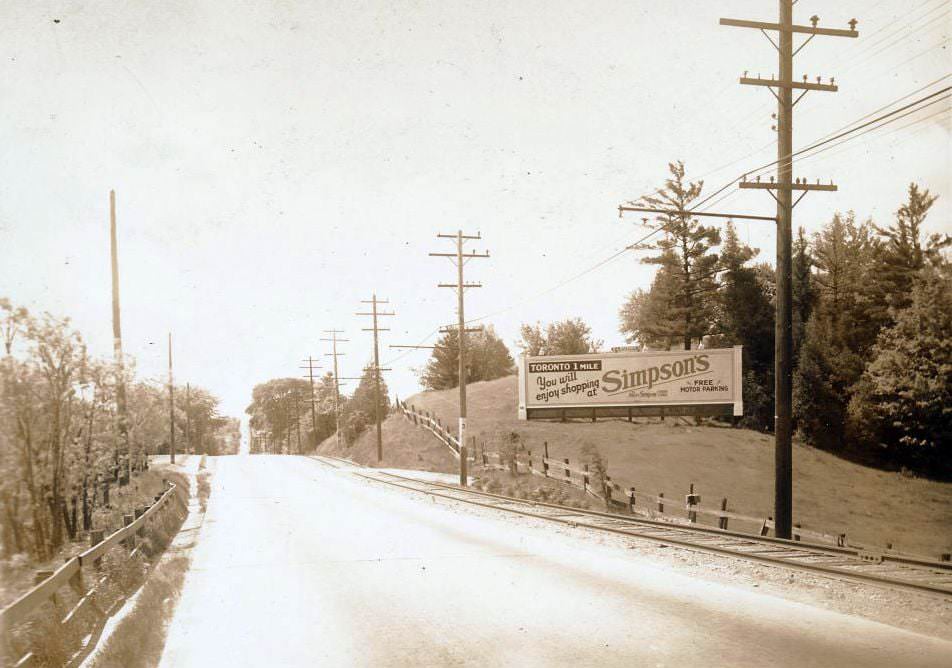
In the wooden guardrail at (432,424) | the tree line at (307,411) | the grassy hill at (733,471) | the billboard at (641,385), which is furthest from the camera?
the tree line at (307,411)

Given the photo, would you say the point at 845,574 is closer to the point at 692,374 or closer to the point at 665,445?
the point at 692,374

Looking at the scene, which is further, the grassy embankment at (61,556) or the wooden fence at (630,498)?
the wooden fence at (630,498)

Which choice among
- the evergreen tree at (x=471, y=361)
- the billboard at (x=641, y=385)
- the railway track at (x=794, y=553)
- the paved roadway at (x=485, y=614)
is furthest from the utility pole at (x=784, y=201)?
the evergreen tree at (x=471, y=361)

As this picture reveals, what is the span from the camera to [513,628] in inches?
300

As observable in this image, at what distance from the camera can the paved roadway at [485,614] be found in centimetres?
671

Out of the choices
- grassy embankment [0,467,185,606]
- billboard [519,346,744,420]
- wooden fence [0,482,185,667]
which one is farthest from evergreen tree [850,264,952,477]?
wooden fence [0,482,185,667]

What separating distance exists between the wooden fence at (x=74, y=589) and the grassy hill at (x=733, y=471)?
87.5ft

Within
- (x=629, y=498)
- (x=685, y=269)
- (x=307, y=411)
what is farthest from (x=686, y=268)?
(x=307, y=411)

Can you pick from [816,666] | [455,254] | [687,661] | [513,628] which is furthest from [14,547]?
[455,254]

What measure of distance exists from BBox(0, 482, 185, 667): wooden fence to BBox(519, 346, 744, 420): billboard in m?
26.8

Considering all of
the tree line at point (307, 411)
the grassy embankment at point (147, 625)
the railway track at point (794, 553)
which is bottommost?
the tree line at point (307, 411)

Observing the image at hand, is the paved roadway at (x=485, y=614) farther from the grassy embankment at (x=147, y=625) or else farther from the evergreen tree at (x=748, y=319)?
the evergreen tree at (x=748, y=319)

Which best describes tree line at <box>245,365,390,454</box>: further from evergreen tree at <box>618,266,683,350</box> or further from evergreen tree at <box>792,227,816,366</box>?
evergreen tree at <box>792,227,816,366</box>

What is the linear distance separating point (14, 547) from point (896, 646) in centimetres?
1384
